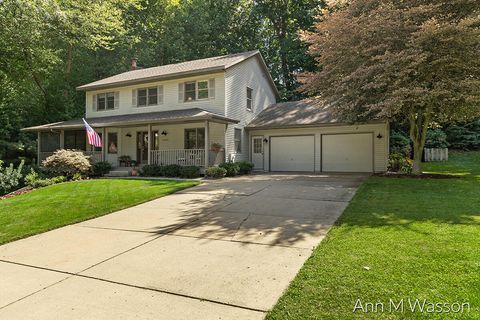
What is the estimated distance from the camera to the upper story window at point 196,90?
17.5 meters

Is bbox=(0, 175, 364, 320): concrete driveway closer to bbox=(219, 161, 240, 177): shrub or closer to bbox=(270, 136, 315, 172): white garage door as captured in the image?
bbox=(219, 161, 240, 177): shrub

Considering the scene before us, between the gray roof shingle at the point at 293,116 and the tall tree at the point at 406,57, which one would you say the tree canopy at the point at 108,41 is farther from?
the tall tree at the point at 406,57

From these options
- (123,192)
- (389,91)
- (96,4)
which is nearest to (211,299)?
Result: (123,192)

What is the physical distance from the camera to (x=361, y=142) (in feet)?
56.0

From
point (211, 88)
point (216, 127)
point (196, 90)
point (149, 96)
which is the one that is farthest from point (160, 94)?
point (216, 127)

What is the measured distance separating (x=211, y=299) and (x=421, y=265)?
8.34 feet

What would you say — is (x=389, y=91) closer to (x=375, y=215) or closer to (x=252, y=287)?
(x=375, y=215)

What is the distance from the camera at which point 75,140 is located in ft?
70.7

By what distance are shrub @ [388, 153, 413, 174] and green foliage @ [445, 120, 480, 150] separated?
10.6 metres

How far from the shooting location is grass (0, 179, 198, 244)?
6.88 metres

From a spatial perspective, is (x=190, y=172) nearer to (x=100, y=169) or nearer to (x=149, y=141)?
(x=149, y=141)

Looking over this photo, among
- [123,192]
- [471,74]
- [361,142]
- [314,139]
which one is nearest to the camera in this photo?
[123,192]

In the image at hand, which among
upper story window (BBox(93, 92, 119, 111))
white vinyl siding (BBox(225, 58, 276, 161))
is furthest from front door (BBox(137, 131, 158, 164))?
white vinyl siding (BBox(225, 58, 276, 161))

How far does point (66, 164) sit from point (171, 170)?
205 inches
